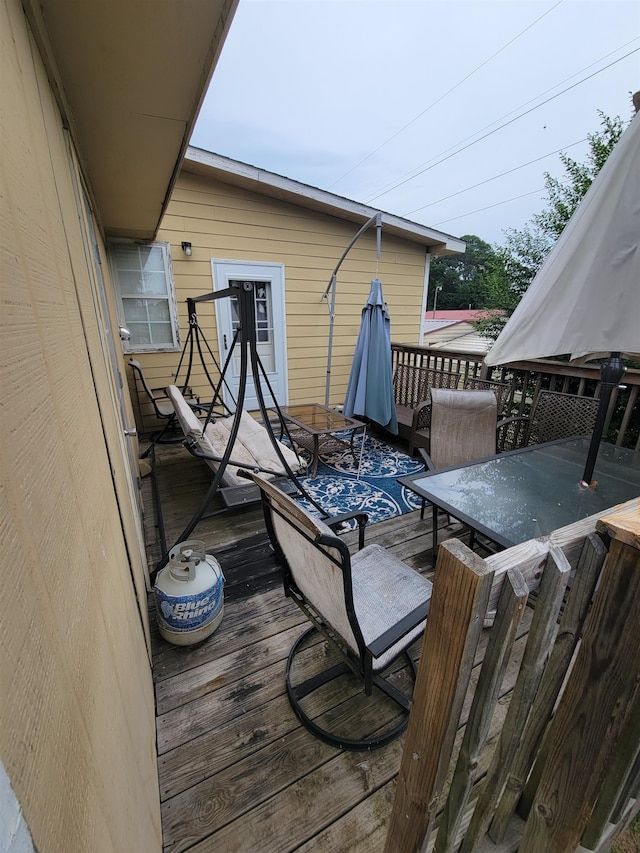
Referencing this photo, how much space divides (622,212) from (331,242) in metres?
4.54

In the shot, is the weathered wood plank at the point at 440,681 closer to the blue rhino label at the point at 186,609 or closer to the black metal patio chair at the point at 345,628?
the black metal patio chair at the point at 345,628

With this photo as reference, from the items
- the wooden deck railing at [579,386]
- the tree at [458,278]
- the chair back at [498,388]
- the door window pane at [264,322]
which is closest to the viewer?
the wooden deck railing at [579,386]

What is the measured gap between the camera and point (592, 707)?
2.34ft

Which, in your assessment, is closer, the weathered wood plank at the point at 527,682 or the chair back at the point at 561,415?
the weathered wood plank at the point at 527,682

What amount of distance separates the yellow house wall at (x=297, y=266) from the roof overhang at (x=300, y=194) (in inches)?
4.7

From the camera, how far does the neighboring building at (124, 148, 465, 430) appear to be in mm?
4367

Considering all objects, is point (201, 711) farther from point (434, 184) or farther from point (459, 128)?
point (434, 184)

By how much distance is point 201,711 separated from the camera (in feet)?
4.88

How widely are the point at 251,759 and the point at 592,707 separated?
4.07 ft

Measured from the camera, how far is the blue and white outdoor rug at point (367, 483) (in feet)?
10.2

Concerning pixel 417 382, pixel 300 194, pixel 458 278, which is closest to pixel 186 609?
pixel 417 382

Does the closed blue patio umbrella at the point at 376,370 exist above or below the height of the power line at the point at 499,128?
below

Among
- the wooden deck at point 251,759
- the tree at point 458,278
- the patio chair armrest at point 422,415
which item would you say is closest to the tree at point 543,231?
the patio chair armrest at point 422,415

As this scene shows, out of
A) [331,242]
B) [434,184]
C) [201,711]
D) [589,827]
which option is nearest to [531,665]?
[589,827]
